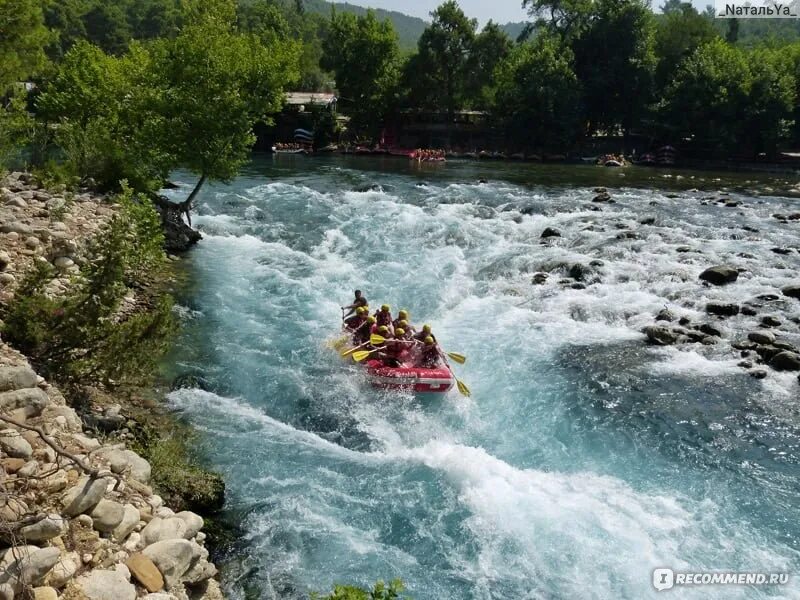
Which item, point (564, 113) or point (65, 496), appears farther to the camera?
point (564, 113)

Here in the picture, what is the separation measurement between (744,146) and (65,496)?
170ft

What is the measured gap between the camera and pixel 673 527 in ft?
29.6

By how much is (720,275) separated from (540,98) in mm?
32854

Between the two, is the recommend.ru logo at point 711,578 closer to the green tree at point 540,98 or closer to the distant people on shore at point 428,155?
the distant people on shore at point 428,155

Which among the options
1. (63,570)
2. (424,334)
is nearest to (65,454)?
(63,570)

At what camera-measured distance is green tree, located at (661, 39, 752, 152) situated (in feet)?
151

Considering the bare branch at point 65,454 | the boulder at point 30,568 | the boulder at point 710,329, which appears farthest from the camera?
the boulder at point 710,329

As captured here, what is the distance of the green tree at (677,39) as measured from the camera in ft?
179

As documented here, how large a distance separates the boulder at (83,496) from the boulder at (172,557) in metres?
0.67

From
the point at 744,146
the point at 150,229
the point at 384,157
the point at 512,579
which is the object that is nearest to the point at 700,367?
the point at 512,579

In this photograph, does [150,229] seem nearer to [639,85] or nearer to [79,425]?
[79,425]

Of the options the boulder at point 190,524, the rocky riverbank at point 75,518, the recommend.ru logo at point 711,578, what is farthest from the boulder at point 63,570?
the recommend.ru logo at point 711,578

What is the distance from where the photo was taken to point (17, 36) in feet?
56.6

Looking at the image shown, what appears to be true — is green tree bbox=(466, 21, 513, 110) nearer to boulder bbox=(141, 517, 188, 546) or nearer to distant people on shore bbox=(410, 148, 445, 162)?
distant people on shore bbox=(410, 148, 445, 162)
